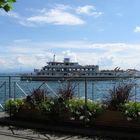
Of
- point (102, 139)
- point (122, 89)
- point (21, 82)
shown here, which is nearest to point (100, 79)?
point (122, 89)

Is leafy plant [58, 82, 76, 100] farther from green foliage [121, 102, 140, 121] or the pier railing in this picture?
green foliage [121, 102, 140, 121]

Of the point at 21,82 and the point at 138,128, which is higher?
the point at 21,82

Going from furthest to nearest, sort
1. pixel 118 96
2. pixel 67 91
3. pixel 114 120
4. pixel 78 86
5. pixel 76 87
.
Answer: pixel 78 86 → pixel 76 87 → pixel 67 91 → pixel 118 96 → pixel 114 120

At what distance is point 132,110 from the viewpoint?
1072 cm

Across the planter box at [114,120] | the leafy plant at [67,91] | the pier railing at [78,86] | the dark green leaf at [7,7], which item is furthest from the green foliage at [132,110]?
the dark green leaf at [7,7]

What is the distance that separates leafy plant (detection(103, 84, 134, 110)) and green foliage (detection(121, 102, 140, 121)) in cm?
38

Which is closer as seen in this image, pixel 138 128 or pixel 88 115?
pixel 138 128

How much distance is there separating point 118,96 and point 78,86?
203 cm

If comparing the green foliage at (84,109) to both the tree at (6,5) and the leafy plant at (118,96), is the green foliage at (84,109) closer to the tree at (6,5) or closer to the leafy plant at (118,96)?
the leafy plant at (118,96)

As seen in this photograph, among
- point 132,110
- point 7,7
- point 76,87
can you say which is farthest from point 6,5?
point 76,87

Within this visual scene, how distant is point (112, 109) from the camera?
36.7 ft

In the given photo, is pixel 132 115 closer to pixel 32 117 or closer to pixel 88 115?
pixel 88 115

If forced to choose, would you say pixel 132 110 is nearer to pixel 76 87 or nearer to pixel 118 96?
pixel 118 96

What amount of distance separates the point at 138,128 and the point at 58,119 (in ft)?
8.41
